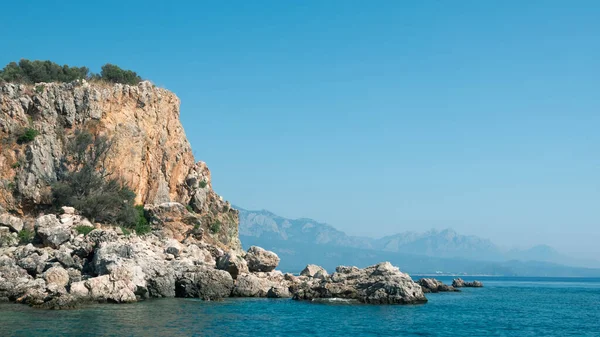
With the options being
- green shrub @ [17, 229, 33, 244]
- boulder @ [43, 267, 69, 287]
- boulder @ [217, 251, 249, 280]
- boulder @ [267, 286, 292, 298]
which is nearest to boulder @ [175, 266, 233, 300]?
boulder @ [217, 251, 249, 280]

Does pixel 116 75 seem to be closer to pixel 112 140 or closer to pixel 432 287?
pixel 112 140

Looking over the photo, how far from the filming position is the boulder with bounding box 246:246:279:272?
6391 cm

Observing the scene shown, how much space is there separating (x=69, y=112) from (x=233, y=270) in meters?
26.2

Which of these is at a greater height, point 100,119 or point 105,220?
point 100,119

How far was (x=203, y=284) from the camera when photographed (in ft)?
166

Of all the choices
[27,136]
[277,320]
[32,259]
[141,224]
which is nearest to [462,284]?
[141,224]

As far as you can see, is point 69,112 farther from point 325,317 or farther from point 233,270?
point 325,317

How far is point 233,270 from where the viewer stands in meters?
56.4

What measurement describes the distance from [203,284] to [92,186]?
18.9 metres

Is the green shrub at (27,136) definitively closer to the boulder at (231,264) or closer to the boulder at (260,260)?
the boulder at (231,264)

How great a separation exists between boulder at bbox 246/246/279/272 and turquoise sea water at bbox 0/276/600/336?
36.0 ft

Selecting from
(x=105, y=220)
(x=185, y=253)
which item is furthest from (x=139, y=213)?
(x=185, y=253)

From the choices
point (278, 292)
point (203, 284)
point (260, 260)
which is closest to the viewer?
point (203, 284)

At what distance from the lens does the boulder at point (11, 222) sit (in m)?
55.2
